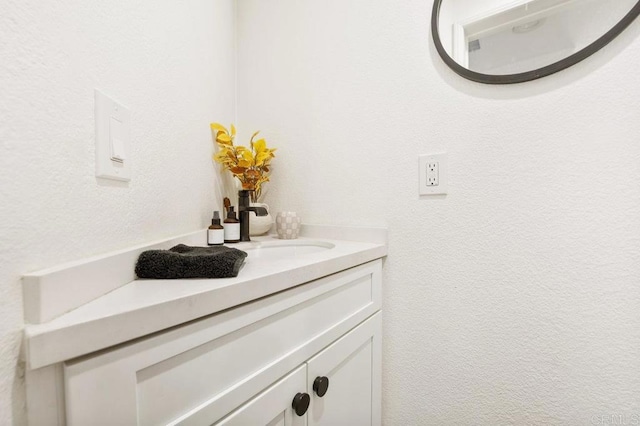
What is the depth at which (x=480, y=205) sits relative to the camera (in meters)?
0.80

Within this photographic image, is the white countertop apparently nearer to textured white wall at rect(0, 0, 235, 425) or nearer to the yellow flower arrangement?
textured white wall at rect(0, 0, 235, 425)

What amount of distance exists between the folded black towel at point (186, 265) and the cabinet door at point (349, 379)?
0.29 meters

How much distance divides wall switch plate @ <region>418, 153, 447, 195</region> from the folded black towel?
23.6 inches

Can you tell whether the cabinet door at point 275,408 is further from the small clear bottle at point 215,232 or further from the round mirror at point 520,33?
the round mirror at point 520,33

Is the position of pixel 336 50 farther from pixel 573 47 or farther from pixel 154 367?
pixel 154 367

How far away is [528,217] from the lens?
2.44ft

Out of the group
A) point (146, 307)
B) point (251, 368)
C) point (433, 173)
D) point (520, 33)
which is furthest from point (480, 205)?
point (146, 307)

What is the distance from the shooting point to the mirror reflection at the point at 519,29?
677 millimetres

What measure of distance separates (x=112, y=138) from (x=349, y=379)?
2.51 ft

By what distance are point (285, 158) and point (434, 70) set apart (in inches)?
23.5

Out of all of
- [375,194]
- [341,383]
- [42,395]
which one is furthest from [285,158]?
[42,395]

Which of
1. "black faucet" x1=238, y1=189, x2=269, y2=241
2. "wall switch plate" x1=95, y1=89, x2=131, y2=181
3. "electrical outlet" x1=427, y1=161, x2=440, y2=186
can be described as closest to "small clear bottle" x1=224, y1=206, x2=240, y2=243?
"black faucet" x1=238, y1=189, x2=269, y2=241

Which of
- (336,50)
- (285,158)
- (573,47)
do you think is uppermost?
(336,50)

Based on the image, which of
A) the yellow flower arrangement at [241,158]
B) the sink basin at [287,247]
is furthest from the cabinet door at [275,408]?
the yellow flower arrangement at [241,158]
